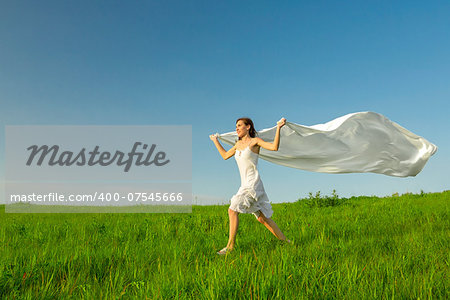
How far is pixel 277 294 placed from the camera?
3.03 m

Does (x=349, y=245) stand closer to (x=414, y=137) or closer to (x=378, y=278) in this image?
(x=378, y=278)

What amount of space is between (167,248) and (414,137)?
6.67m

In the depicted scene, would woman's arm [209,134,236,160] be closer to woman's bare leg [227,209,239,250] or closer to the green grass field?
woman's bare leg [227,209,239,250]

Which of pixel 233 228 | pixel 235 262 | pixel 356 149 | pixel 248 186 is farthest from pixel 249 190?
pixel 356 149

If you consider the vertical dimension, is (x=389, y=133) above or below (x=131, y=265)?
above

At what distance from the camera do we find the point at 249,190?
575cm

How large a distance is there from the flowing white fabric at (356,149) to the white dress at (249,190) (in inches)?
82.5

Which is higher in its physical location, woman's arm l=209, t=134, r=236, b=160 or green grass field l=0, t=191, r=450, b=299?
woman's arm l=209, t=134, r=236, b=160

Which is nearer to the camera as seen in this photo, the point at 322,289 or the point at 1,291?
the point at 322,289

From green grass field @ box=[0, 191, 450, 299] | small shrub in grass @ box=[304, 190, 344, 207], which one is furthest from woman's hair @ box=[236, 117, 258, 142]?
small shrub in grass @ box=[304, 190, 344, 207]

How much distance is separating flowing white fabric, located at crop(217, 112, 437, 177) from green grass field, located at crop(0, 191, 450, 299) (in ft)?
4.62

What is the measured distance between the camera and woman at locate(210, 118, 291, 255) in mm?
5719

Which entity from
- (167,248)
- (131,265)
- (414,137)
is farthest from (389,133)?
(131,265)

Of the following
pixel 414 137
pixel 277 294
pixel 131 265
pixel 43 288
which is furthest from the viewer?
pixel 414 137
